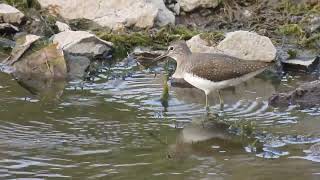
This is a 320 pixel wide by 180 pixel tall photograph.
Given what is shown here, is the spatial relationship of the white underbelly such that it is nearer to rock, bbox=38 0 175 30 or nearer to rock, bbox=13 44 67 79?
rock, bbox=13 44 67 79

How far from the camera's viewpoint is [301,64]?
10984 millimetres

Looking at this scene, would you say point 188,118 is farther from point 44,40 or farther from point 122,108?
point 44,40

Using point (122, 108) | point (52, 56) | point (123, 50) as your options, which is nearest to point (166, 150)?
point (122, 108)

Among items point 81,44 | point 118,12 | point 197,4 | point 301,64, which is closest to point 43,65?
point 81,44

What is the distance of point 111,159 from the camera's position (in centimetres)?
732

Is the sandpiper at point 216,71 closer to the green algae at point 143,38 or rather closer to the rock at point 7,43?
the green algae at point 143,38

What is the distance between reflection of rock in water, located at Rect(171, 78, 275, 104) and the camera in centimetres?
972

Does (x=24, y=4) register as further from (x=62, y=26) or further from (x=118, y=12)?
(x=118, y=12)

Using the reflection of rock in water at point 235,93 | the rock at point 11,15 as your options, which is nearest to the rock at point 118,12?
the rock at point 11,15

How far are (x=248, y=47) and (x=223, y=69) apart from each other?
1.67m

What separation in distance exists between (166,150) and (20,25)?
5825 millimetres

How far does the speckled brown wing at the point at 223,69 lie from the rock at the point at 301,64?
6.02 feet

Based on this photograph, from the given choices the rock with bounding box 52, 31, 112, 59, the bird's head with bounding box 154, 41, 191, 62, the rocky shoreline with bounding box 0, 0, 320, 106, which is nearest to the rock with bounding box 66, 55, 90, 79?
the rocky shoreline with bounding box 0, 0, 320, 106

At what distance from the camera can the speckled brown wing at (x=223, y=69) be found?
30.0ft
